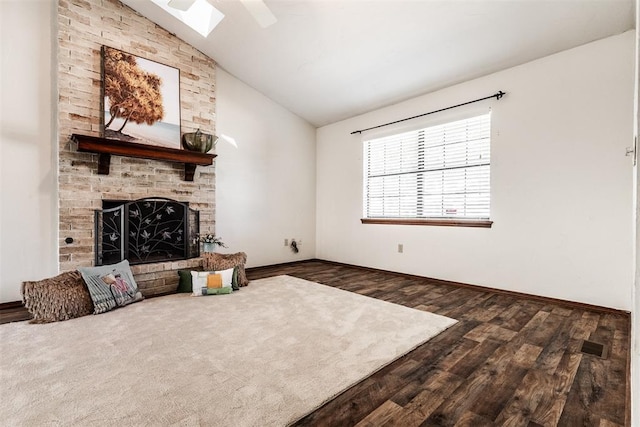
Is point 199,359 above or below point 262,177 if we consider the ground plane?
below

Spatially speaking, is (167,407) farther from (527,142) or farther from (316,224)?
(316,224)

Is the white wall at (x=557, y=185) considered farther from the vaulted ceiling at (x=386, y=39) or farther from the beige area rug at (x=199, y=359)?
the beige area rug at (x=199, y=359)

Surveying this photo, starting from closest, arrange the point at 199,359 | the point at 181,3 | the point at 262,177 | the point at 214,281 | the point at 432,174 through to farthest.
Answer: the point at 199,359 < the point at 181,3 < the point at 214,281 < the point at 432,174 < the point at 262,177

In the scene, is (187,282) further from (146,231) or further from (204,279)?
(146,231)

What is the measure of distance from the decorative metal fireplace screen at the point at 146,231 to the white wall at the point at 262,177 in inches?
20.9

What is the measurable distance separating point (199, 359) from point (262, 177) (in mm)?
3443

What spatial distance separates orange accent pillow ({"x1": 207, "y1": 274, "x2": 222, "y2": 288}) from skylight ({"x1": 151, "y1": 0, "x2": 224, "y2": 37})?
299cm

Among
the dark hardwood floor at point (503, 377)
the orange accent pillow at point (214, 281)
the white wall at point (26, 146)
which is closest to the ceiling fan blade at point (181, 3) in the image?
the white wall at point (26, 146)

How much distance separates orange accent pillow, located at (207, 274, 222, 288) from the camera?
3338 mm

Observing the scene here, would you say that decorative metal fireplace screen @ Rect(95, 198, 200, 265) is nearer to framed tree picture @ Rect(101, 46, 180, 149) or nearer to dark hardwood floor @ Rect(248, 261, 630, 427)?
framed tree picture @ Rect(101, 46, 180, 149)

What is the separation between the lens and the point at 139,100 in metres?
3.59

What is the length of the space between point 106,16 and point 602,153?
545cm

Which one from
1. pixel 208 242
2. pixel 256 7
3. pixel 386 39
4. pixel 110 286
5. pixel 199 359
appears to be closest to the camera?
pixel 199 359

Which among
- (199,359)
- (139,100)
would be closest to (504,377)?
(199,359)
